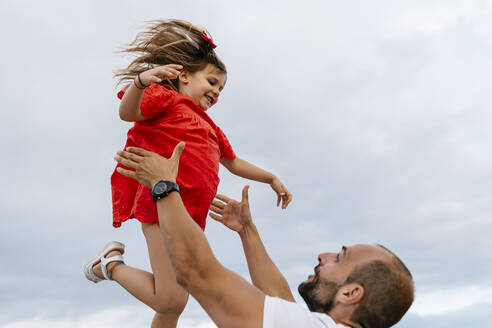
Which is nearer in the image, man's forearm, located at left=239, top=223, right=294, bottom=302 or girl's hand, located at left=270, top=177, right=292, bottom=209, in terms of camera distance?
man's forearm, located at left=239, top=223, right=294, bottom=302

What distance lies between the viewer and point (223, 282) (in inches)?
105

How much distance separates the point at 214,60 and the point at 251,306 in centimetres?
261

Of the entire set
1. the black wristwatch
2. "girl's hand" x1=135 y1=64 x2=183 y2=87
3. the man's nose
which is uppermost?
"girl's hand" x1=135 y1=64 x2=183 y2=87

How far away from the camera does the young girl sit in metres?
3.64

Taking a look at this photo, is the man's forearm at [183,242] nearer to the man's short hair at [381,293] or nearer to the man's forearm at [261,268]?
the man's short hair at [381,293]

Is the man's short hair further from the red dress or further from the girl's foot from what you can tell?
the girl's foot

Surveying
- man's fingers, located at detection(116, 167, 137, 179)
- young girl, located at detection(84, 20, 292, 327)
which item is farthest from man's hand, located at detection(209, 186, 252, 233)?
man's fingers, located at detection(116, 167, 137, 179)

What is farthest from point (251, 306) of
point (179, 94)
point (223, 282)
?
point (179, 94)

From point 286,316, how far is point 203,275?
A: 504 mm

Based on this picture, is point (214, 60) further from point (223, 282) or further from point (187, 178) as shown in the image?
point (223, 282)

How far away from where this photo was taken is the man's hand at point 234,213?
4430mm

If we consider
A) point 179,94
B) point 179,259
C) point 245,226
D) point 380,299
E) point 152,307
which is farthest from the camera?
point 245,226

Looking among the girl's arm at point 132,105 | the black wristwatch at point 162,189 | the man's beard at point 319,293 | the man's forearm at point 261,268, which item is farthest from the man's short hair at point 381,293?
the girl's arm at point 132,105

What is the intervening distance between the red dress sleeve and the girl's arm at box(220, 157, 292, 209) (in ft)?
3.67
